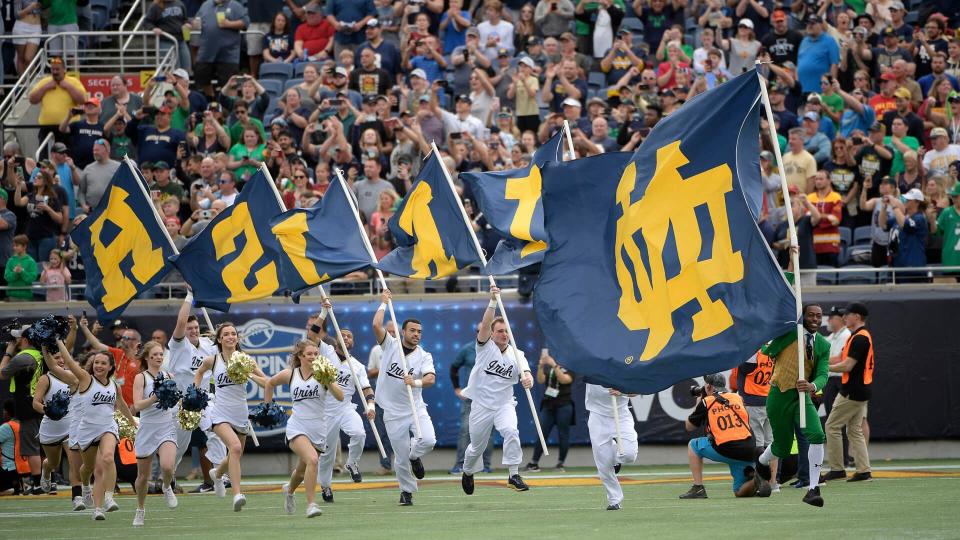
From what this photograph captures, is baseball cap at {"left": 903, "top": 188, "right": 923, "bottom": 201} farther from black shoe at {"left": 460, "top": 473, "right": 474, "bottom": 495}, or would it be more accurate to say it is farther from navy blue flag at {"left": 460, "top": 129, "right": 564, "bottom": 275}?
black shoe at {"left": 460, "top": 473, "right": 474, "bottom": 495}

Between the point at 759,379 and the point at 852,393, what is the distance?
1.23m

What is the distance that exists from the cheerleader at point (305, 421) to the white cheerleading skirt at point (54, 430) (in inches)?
159

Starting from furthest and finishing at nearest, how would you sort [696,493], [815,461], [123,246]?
1. [123,246]
2. [696,493]
3. [815,461]

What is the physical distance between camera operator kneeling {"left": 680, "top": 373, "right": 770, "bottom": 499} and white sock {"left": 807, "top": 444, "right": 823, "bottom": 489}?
160 cm

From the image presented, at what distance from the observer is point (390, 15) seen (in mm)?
28812

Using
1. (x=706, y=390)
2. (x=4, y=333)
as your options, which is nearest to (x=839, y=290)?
(x=706, y=390)

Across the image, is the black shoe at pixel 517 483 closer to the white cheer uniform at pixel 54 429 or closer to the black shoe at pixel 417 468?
the black shoe at pixel 417 468

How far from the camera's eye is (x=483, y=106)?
88.4 ft

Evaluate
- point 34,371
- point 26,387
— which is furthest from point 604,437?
point 26,387

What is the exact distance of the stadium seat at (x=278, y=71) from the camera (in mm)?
28938

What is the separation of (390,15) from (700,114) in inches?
658

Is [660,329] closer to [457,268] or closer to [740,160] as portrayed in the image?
[740,160]

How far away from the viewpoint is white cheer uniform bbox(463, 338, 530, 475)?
19406mm

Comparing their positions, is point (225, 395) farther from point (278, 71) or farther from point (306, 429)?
point (278, 71)
